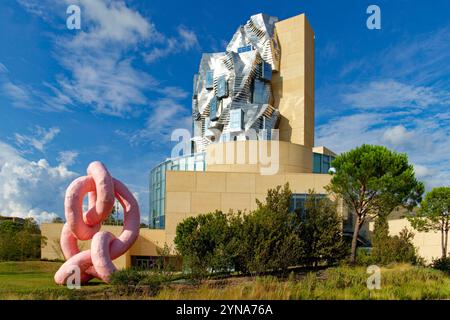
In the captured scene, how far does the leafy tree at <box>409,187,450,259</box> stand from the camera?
86.7 ft

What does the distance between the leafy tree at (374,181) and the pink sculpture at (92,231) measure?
12.3 meters

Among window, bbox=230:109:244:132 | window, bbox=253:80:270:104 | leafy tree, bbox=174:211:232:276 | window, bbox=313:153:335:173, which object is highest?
window, bbox=253:80:270:104

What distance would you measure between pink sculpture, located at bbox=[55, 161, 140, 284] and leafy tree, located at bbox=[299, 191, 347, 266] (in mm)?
8780

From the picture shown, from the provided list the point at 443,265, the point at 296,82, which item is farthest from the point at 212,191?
the point at 296,82

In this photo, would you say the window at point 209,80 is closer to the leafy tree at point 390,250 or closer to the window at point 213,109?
the window at point 213,109

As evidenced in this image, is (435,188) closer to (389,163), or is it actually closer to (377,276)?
(389,163)

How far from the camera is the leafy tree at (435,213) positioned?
2642 centimetres

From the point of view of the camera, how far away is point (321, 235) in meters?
20.6

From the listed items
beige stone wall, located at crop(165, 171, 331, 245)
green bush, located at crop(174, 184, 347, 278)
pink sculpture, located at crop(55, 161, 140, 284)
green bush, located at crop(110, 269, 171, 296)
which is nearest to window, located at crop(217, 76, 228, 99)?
beige stone wall, located at crop(165, 171, 331, 245)

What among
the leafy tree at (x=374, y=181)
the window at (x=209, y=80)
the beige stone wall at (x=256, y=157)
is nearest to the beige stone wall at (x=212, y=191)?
the beige stone wall at (x=256, y=157)

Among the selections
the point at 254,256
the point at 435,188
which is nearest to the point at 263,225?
the point at 254,256

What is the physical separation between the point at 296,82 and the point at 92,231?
111ft

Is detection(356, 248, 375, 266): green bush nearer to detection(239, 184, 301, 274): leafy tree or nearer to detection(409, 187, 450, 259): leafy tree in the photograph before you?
detection(239, 184, 301, 274): leafy tree
